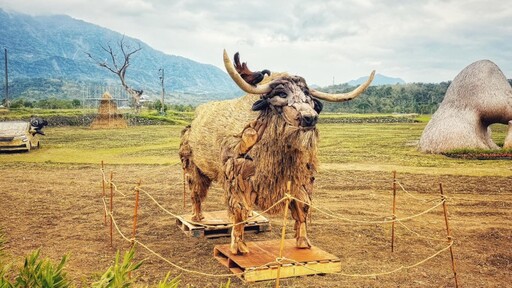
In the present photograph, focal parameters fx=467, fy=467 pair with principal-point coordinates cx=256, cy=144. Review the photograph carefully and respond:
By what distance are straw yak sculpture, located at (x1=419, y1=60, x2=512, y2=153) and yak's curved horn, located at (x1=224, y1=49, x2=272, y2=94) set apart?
49.1ft

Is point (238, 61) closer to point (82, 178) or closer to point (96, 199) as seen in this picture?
point (96, 199)

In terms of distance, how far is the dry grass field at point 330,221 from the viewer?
6.65m

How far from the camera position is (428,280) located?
637cm

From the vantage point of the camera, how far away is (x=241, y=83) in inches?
228

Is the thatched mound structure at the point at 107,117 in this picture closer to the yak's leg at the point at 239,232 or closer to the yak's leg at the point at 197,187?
the yak's leg at the point at 197,187

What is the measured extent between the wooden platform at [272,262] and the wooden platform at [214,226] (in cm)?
110

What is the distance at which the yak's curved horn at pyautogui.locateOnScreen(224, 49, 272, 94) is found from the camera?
17.8 ft

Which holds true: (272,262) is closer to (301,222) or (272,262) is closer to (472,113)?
(301,222)

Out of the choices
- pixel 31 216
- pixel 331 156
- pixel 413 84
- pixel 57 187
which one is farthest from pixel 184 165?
pixel 413 84

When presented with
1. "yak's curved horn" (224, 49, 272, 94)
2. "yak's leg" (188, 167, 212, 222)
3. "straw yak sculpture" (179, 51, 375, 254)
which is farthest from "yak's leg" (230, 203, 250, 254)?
"yak's leg" (188, 167, 212, 222)

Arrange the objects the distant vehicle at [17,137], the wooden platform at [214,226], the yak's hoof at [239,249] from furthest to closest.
→ the distant vehicle at [17,137]
the wooden platform at [214,226]
the yak's hoof at [239,249]

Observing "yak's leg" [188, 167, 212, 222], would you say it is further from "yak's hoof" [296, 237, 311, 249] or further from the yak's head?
the yak's head

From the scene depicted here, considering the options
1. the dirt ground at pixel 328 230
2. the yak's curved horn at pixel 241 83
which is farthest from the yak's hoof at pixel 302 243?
the yak's curved horn at pixel 241 83

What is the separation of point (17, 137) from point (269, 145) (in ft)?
56.6
